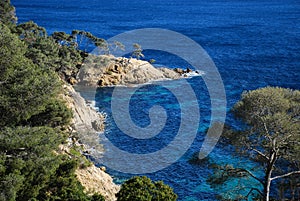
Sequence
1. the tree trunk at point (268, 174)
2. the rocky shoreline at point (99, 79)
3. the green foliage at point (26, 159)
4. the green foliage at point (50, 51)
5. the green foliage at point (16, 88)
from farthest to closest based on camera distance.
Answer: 1. the green foliage at point (50, 51)
2. the rocky shoreline at point (99, 79)
3. the green foliage at point (16, 88)
4. the tree trunk at point (268, 174)
5. the green foliage at point (26, 159)

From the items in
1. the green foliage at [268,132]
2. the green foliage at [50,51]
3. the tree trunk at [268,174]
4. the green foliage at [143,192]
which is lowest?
the green foliage at [143,192]

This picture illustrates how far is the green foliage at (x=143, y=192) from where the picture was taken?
2073 centimetres

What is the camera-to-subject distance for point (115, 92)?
65.9 meters

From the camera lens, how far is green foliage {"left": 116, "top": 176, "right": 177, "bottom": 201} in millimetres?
20734

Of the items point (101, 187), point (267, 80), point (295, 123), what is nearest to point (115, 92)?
point (267, 80)

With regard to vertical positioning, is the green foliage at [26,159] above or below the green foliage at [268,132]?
below

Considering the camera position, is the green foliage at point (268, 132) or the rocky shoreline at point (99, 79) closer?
the green foliage at point (268, 132)

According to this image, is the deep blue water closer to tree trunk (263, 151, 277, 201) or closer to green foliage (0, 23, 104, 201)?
tree trunk (263, 151, 277, 201)

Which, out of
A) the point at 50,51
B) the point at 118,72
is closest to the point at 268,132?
the point at 50,51

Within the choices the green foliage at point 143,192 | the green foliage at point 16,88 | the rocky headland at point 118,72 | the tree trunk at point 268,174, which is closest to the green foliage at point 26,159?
the green foliage at point 16,88

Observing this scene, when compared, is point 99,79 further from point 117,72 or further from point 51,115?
point 51,115

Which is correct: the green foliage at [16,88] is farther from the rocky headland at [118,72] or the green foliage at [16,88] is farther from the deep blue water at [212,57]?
the rocky headland at [118,72]

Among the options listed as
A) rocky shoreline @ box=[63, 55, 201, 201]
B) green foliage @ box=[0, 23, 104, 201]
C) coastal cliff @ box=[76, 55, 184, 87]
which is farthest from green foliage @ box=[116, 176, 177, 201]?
coastal cliff @ box=[76, 55, 184, 87]

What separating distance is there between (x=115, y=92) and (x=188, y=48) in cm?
4308
